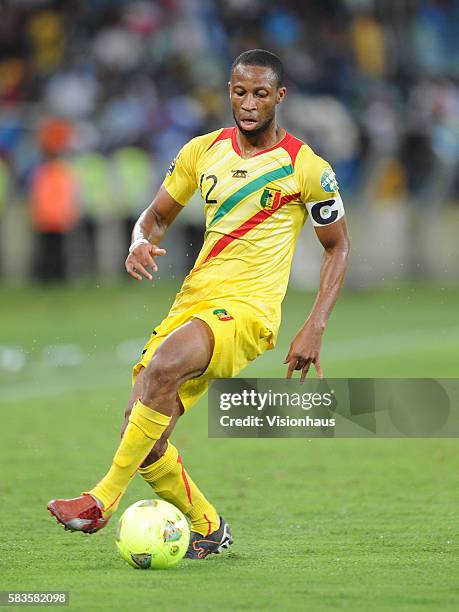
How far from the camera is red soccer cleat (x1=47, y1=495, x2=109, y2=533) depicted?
667 centimetres

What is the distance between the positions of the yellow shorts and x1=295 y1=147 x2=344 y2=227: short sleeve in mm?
604

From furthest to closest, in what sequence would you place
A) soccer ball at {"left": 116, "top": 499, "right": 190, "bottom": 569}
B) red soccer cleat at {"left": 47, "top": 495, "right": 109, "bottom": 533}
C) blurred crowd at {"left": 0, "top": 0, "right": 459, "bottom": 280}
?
1. blurred crowd at {"left": 0, "top": 0, "right": 459, "bottom": 280}
2. soccer ball at {"left": 116, "top": 499, "right": 190, "bottom": 569}
3. red soccer cleat at {"left": 47, "top": 495, "right": 109, "bottom": 533}

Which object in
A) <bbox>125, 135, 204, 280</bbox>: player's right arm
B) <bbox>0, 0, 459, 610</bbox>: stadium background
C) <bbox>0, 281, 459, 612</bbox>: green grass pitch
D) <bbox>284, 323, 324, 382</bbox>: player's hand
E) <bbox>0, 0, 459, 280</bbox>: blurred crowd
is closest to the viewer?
<bbox>0, 281, 459, 612</bbox>: green grass pitch

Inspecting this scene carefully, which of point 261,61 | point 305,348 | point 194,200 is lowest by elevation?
point 305,348

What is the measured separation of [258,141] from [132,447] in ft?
5.43

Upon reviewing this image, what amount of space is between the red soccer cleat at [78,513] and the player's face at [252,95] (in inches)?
77.9

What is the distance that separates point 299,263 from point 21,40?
6369 millimetres

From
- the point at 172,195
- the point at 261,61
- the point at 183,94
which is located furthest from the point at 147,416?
the point at 183,94

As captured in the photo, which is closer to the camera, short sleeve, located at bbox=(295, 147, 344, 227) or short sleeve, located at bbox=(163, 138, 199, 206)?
short sleeve, located at bbox=(295, 147, 344, 227)

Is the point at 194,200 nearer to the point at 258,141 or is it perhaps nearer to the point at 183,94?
the point at 183,94

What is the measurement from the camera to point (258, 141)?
7277 mm

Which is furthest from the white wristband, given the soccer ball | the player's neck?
the soccer ball

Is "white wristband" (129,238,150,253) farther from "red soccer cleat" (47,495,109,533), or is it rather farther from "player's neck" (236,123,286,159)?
"red soccer cleat" (47,495,109,533)

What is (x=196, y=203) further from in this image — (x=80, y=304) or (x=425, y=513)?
(x=425, y=513)
